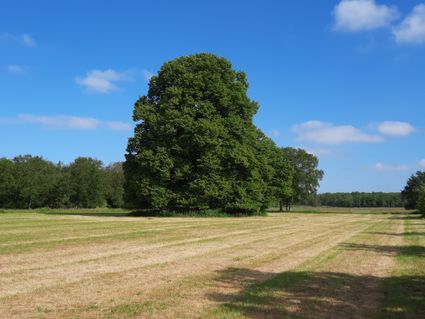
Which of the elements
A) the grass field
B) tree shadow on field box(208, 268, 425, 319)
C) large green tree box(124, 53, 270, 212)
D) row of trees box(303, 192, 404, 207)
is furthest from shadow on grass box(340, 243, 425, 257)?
row of trees box(303, 192, 404, 207)

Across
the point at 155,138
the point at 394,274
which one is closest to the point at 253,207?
the point at 155,138

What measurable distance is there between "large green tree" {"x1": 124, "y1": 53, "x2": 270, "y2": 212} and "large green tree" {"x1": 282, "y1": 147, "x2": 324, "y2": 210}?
5572 cm

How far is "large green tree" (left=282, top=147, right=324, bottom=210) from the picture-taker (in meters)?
102

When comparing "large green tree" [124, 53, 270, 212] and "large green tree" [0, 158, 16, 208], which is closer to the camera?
"large green tree" [124, 53, 270, 212]

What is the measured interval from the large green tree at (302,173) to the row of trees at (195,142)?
2164 inches

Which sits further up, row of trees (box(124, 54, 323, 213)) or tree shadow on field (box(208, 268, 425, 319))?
row of trees (box(124, 54, 323, 213))

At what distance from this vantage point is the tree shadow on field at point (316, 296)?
7438 millimetres

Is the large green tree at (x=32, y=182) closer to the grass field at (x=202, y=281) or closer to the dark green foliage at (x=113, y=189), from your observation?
the dark green foliage at (x=113, y=189)

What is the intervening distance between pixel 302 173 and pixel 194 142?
64721 mm

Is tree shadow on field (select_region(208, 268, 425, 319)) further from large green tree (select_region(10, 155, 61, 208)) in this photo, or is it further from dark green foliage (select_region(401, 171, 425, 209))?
dark green foliage (select_region(401, 171, 425, 209))

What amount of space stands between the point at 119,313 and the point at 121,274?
3412mm

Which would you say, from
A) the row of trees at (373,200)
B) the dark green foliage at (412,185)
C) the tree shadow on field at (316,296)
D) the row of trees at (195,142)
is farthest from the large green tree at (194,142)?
the row of trees at (373,200)

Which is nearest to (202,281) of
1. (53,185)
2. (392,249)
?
(392,249)

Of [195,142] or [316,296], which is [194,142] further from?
[316,296]
